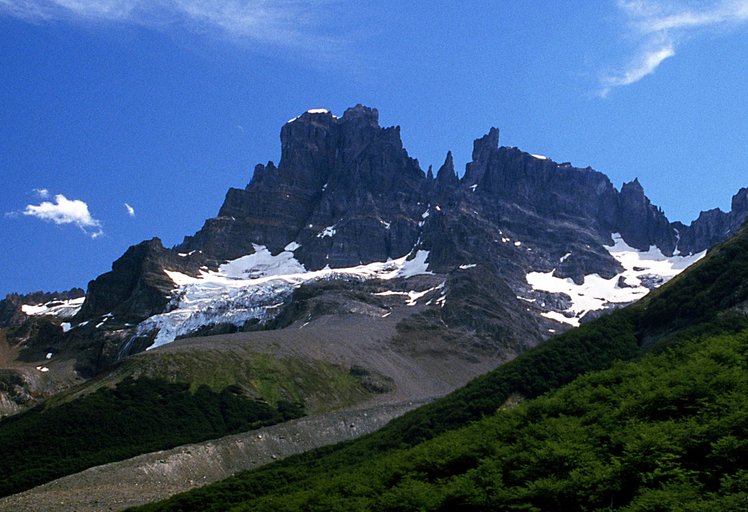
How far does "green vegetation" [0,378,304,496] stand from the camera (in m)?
156

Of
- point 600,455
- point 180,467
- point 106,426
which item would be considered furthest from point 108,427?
point 600,455

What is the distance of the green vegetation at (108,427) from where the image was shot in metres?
156

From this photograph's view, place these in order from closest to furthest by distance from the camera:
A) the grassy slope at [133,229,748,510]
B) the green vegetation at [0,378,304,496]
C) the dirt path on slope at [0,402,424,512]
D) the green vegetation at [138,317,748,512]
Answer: the green vegetation at [138,317,748,512] → the grassy slope at [133,229,748,510] → the dirt path on slope at [0,402,424,512] → the green vegetation at [0,378,304,496]

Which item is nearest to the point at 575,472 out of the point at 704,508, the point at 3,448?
the point at 704,508

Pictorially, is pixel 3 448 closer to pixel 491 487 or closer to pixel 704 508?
pixel 491 487

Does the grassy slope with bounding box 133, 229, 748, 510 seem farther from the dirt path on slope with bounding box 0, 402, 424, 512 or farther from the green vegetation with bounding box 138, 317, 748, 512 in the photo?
the dirt path on slope with bounding box 0, 402, 424, 512

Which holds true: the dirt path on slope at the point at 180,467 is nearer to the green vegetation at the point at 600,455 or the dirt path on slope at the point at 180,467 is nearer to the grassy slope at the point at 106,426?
the grassy slope at the point at 106,426

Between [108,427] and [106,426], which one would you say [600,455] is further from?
[106,426]

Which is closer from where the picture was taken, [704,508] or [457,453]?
[704,508]

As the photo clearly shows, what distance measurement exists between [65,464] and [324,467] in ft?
210

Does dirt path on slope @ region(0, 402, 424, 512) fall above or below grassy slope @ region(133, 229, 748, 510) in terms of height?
above

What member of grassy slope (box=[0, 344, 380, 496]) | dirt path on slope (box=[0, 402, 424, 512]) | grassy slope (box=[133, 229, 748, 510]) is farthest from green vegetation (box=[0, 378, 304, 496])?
grassy slope (box=[133, 229, 748, 510])

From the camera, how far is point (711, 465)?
44750mm

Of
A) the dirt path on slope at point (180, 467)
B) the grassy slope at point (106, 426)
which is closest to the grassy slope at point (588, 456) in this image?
the dirt path on slope at point (180, 467)
